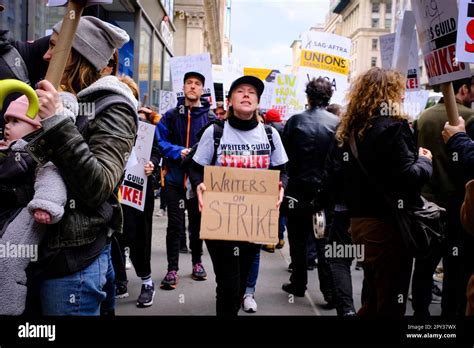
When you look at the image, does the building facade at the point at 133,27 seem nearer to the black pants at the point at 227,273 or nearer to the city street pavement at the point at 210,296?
the black pants at the point at 227,273

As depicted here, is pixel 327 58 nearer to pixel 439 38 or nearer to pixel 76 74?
pixel 439 38

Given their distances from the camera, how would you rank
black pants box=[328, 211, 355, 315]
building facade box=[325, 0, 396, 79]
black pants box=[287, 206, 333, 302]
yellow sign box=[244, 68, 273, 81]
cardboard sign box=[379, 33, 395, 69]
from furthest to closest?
building facade box=[325, 0, 396, 79] < yellow sign box=[244, 68, 273, 81] < cardboard sign box=[379, 33, 395, 69] < black pants box=[287, 206, 333, 302] < black pants box=[328, 211, 355, 315]

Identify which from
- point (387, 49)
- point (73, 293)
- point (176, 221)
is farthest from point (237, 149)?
point (387, 49)

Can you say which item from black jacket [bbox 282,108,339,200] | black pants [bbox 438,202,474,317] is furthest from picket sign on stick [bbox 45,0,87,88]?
black jacket [bbox 282,108,339,200]

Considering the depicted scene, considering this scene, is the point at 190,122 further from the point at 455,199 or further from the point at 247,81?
the point at 455,199

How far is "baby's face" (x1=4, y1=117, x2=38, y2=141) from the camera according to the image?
6.37ft

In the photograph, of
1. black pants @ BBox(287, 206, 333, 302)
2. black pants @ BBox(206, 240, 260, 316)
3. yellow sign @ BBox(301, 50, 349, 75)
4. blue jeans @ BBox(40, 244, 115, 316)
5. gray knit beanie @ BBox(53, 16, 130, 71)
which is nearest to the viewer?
blue jeans @ BBox(40, 244, 115, 316)

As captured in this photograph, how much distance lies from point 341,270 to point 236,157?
1.36 m

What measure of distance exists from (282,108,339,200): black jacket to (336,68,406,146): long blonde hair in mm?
1787

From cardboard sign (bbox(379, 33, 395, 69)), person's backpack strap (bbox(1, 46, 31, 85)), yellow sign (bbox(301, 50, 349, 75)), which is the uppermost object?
yellow sign (bbox(301, 50, 349, 75))

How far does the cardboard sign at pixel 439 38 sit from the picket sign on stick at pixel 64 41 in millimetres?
1823

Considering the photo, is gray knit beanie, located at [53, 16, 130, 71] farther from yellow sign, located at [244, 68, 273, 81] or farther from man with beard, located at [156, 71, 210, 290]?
yellow sign, located at [244, 68, 273, 81]

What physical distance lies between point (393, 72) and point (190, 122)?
108 inches

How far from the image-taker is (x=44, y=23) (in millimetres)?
6395
